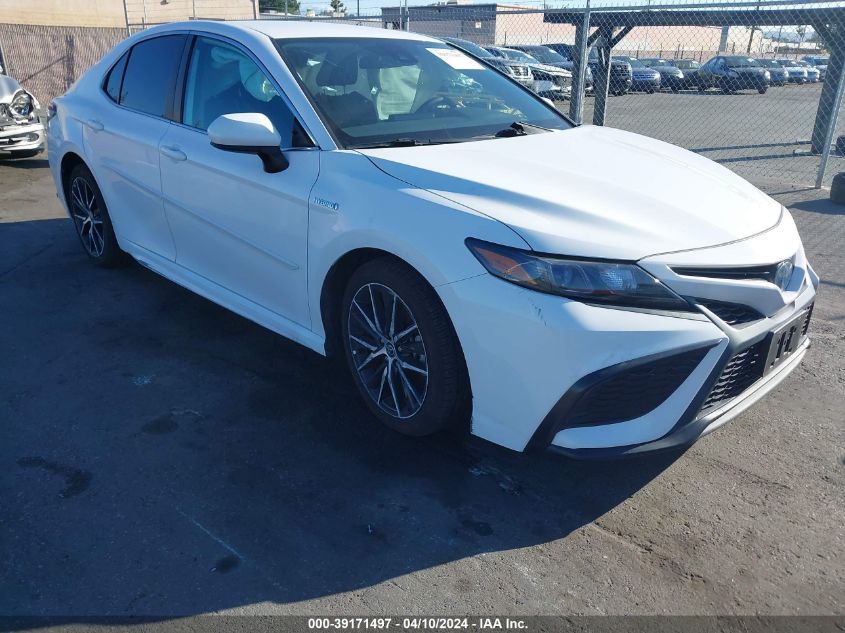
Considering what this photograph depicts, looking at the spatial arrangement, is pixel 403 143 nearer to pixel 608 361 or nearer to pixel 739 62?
pixel 608 361

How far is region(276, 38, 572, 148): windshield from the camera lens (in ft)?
11.2

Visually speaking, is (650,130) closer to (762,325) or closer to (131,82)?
(131,82)

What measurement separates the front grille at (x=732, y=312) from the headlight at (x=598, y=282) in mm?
114

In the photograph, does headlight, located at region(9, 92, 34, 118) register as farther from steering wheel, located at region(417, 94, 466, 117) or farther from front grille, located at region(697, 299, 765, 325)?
front grille, located at region(697, 299, 765, 325)

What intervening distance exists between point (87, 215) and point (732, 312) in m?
4.50

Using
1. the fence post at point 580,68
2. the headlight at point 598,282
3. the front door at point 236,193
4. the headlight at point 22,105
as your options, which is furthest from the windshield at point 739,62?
the headlight at point 598,282

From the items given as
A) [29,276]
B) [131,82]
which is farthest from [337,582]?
[29,276]

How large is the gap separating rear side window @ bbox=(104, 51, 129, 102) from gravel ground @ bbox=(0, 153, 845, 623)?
1754 millimetres

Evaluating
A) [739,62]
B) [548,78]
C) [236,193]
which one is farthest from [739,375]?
[739,62]

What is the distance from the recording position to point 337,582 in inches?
95.1

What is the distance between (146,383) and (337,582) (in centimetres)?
179

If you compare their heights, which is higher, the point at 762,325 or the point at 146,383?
the point at 762,325

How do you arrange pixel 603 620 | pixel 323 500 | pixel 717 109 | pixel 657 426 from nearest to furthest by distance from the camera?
pixel 603 620
pixel 657 426
pixel 323 500
pixel 717 109

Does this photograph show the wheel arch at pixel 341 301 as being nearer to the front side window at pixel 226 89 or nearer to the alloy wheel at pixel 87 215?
the front side window at pixel 226 89
